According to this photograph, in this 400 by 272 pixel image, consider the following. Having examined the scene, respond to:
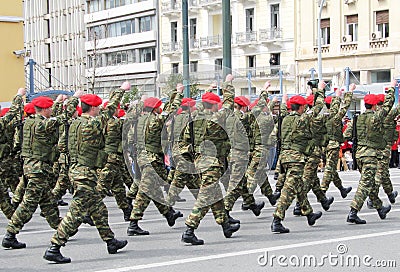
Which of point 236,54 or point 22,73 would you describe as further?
point 236,54

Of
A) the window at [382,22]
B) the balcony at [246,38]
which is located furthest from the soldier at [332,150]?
the balcony at [246,38]

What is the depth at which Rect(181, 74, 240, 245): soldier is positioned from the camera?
9953mm

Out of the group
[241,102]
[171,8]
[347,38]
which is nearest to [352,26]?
[347,38]

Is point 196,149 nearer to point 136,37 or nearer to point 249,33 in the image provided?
point 249,33

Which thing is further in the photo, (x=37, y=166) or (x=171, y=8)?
(x=171, y=8)

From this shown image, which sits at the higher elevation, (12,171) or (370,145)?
(370,145)

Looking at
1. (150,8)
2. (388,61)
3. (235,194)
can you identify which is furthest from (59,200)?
(150,8)

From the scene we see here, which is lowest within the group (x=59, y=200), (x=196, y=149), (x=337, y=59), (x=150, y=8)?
(x=59, y=200)

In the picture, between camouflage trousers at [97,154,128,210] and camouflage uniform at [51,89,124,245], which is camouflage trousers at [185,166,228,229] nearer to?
camouflage uniform at [51,89,124,245]

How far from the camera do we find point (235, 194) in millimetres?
11922

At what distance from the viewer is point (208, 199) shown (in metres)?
9.95

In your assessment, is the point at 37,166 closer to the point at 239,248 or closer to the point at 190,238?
the point at 190,238

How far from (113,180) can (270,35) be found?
113 feet

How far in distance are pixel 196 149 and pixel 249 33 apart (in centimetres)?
3753
